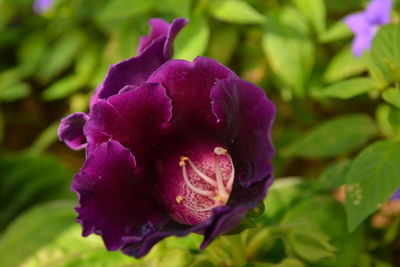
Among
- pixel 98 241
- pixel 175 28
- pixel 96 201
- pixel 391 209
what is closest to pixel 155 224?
pixel 96 201

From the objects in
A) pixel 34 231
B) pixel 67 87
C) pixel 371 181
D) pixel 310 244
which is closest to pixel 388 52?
pixel 371 181

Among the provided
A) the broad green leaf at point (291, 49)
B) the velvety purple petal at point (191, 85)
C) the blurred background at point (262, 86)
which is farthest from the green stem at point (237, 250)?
the broad green leaf at point (291, 49)

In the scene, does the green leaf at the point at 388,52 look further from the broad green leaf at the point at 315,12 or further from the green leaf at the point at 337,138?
the broad green leaf at the point at 315,12

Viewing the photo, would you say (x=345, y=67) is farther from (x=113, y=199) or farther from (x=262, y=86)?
(x=113, y=199)

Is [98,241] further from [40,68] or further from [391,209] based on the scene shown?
[40,68]

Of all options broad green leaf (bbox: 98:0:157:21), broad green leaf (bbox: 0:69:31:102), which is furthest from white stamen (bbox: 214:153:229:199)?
broad green leaf (bbox: 0:69:31:102)

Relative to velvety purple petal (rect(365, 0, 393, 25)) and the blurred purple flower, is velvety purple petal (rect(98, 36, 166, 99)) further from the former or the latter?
the blurred purple flower
